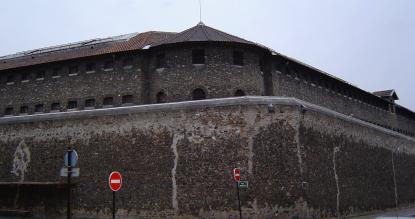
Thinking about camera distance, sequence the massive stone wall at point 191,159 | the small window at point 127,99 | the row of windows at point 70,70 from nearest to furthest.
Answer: the massive stone wall at point 191,159, the small window at point 127,99, the row of windows at point 70,70

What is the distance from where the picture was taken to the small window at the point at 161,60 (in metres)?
28.9

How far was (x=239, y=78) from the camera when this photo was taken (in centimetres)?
2850

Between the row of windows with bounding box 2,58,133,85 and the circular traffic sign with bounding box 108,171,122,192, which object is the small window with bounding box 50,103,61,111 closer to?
the row of windows with bounding box 2,58,133,85

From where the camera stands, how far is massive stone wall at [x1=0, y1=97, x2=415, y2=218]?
20.0 metres

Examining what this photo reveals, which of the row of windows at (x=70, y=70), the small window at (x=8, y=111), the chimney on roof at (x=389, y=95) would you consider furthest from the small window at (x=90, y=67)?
the chimney on roof at (x=389, y=95)

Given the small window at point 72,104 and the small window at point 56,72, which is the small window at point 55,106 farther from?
the small window at point 56,72

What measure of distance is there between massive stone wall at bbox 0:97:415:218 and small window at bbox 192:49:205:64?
7.48m

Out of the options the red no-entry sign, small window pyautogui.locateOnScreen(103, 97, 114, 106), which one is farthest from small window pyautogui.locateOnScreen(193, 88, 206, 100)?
the red no-entry sign

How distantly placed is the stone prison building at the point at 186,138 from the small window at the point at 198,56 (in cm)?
6

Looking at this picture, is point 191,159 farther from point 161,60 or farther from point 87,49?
point 87,49

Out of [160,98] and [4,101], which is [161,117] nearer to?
[160,98]

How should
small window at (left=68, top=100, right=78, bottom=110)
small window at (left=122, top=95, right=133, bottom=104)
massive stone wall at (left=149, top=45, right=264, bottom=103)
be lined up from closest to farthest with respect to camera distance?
massive stone wall at (left=149, top=45, right=264, bottom=103)
small window at (left=122, top=95, right=133, bottom=104)
small window at (left=68, top=100, right=78, bottom=110)

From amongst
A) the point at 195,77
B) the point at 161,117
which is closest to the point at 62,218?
the point at 161,117

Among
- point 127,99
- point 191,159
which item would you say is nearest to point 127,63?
point 127,99
